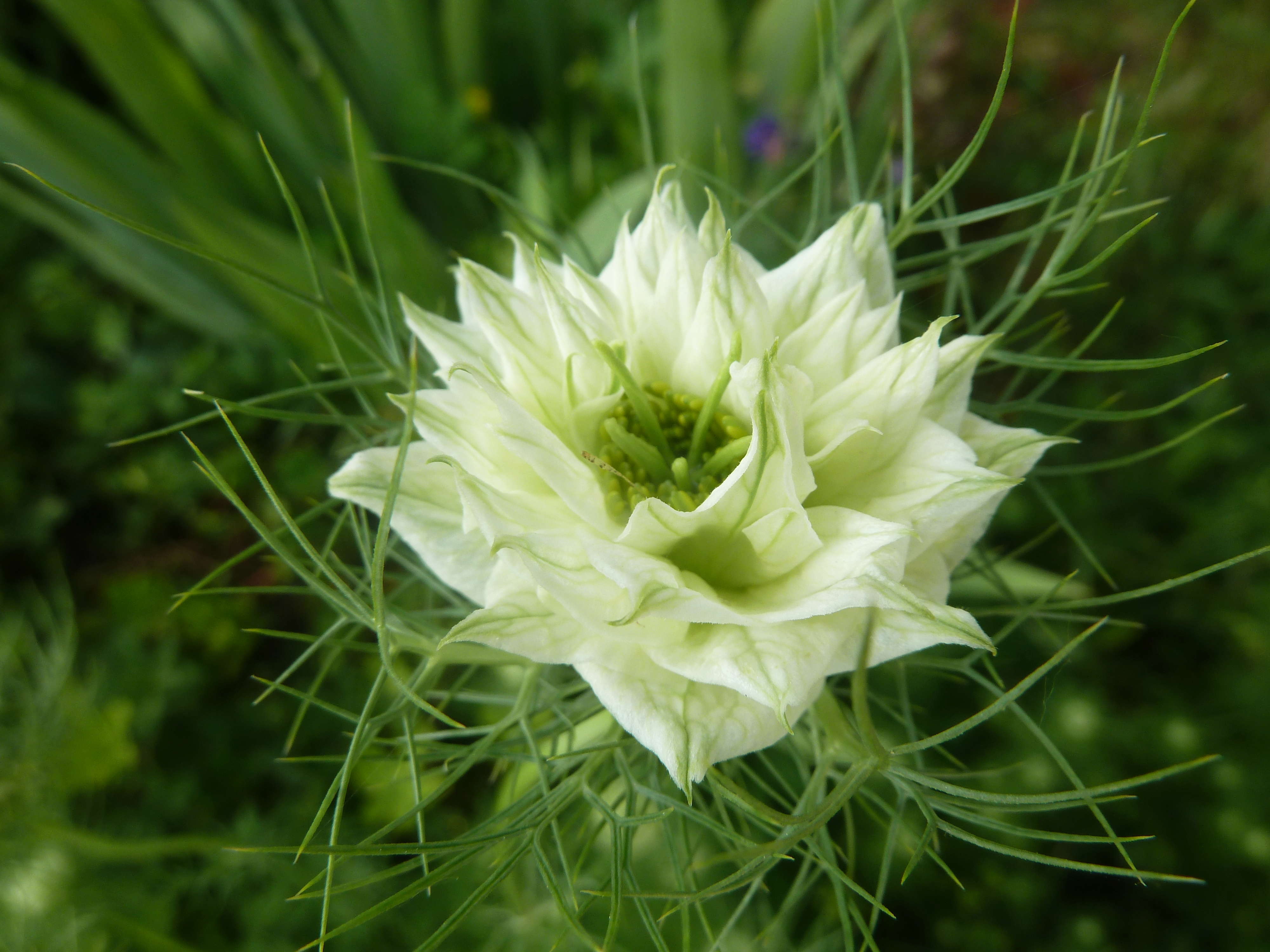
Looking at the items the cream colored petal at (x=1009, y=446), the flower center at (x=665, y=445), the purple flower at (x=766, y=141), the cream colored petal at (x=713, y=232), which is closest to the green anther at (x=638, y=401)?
the flower center at (x=665, y=445)

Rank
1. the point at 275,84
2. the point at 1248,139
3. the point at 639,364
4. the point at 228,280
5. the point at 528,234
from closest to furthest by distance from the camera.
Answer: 1. the point at 639,364
2. the point at 528,234
3. the point at 275,84
4. the point at 228,280
5. the point at 1248,139

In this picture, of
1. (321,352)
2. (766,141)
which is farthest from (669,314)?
(766,141)

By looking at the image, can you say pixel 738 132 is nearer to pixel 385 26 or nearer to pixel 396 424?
pixel 385 26

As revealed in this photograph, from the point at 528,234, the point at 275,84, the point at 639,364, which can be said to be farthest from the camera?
the point at 275,84

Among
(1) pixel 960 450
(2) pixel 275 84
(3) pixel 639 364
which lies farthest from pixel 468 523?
(2) pixel 275 84

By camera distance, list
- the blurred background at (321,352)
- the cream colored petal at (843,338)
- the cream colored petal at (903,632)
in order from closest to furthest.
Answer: the cream colored petal at (903,632) → the cream colored petal at (843,338) → the blurred background at (321,352)

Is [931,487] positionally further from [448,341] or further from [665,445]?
[448,341]

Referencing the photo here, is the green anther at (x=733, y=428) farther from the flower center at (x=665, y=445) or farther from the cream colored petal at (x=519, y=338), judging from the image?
the cream colored petal at (x=519, y=338)
